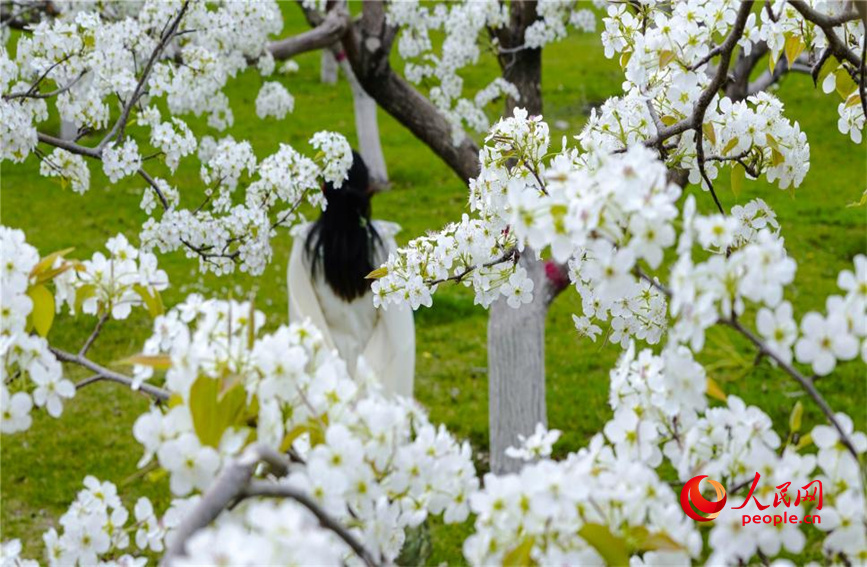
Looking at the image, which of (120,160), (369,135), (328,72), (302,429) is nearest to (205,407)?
(302,429)

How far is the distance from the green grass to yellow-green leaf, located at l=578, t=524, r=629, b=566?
0.80ft

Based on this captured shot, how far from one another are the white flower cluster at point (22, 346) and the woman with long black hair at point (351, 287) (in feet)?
10.7

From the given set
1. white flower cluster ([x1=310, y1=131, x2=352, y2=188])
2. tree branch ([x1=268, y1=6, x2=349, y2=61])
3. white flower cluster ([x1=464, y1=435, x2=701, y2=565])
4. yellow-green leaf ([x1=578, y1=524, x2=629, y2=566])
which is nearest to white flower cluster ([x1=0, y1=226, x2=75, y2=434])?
white flower cluster ([x1=464, y1=435, x2=701, y2=565])

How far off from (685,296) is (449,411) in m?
Result: 5.46

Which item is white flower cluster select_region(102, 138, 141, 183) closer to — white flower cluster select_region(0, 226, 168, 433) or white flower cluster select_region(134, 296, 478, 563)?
white flower cluster select_region(0, 226, 168, 433)

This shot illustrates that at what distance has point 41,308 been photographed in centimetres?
138

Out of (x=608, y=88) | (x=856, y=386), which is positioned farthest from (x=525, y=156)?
(x=608, y=88)

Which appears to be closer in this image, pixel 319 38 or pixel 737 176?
pixel 737 176

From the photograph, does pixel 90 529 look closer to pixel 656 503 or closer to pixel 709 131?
pixel 656 503

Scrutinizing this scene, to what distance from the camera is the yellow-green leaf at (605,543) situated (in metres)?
1.07

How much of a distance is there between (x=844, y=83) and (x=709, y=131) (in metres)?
0.35

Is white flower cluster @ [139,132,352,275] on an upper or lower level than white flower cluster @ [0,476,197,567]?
upper

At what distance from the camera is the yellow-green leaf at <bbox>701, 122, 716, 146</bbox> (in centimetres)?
203

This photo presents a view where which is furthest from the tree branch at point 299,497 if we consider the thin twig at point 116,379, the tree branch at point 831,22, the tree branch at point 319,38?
the tree branch at point 319,38
